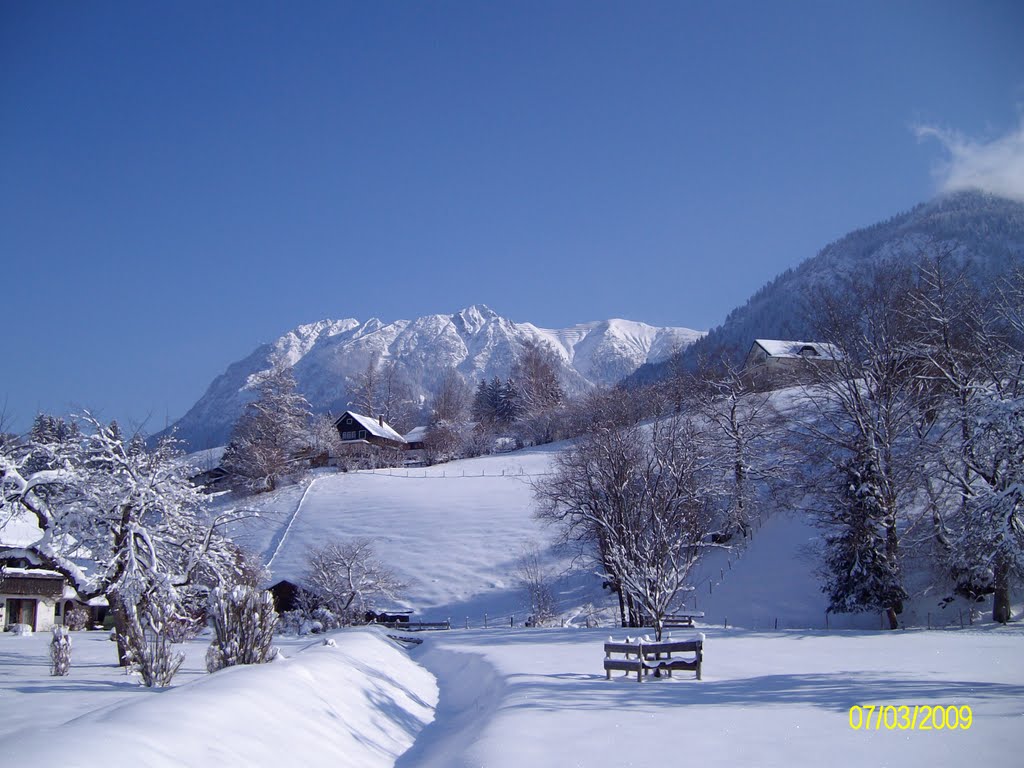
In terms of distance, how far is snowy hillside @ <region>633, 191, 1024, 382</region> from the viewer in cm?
13950

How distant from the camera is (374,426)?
89.2 meters

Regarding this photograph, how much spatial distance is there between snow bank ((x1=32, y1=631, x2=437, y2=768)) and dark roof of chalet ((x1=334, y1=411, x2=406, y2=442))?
238ft

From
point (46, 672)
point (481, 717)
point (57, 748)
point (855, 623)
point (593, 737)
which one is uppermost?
point (57, 748)

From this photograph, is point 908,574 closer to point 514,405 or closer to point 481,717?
point 481,717

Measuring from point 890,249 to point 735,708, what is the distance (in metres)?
180

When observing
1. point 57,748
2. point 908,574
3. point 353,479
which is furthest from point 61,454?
point 353,479

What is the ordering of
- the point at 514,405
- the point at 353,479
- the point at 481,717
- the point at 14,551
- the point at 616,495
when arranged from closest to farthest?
the point at 481,717 < the point at 14,551 < the point at 616,495 < the point at 353,479 < the point at 514,405

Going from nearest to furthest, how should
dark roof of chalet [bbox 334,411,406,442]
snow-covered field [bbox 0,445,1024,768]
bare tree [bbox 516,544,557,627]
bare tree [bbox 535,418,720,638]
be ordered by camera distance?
snow-covered field [bbox 0,445,1024,768]
bare tree [bbox 535,418,720,638]
bare tree [bbox 516,544,557,627]
dark roof of chalet [bbox 334,411,406,442]

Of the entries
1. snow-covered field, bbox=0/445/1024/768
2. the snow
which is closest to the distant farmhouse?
the snow

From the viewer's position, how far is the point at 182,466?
24266mm

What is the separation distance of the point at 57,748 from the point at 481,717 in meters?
7.07

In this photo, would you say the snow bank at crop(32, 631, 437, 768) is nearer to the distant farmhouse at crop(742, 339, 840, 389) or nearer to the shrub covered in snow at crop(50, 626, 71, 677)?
the shrub covered in snow at crop(50, 626, 71, 677)

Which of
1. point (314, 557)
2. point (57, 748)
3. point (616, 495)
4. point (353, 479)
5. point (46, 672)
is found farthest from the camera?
point (353, 479)
